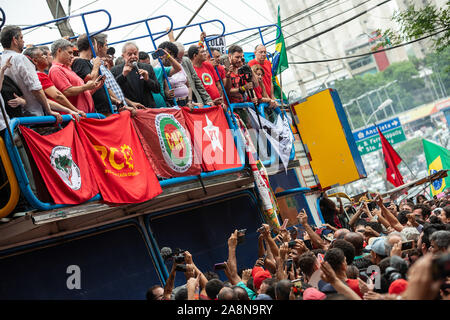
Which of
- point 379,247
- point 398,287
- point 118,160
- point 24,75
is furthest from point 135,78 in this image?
point 398,287

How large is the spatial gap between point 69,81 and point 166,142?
1756 mm

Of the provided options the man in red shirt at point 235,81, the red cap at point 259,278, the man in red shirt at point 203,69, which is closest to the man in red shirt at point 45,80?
the red cap at point 259,278

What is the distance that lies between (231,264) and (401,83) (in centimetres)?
9750

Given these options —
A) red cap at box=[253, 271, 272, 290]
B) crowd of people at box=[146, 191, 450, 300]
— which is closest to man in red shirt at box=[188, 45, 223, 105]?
crowd of people at box=[146, 191, 450, 300]

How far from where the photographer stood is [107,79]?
8.20m

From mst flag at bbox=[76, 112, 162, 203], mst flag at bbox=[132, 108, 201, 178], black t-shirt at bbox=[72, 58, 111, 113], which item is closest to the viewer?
mst flag at bbox=[76, 112, 162, 203]

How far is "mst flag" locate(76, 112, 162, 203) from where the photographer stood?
24.0 feet

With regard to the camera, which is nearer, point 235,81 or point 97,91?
point 97,91

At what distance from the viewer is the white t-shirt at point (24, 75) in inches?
264

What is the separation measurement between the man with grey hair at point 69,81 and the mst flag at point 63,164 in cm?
56

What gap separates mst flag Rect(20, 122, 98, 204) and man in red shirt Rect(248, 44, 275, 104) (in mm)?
5763

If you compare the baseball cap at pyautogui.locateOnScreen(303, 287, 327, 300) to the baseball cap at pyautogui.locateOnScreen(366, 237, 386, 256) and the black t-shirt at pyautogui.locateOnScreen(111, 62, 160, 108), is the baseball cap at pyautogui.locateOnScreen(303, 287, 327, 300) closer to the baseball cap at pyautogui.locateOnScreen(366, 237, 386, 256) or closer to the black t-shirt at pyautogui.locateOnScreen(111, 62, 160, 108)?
the baseball cap at pyautogui.locateOnScreen(366, 237, 386, 256)

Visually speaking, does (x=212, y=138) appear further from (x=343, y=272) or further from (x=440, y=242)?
(x=440, y=242)
